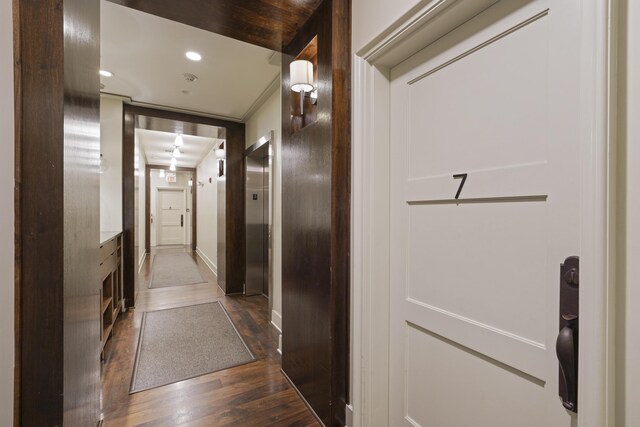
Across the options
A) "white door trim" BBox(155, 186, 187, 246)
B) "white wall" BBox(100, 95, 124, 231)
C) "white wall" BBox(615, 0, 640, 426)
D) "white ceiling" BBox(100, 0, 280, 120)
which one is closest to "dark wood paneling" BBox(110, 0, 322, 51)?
"white ceiling" BBox(100, 0, 280, 120)

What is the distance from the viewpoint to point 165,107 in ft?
11.9

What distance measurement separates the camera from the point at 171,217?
9742mm

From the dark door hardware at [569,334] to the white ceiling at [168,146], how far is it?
5.01 m

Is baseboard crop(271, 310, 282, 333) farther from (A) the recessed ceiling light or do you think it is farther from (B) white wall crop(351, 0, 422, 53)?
(A) the recessed ceiling light

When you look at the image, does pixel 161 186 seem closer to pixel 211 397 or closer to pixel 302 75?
pixel 211 397

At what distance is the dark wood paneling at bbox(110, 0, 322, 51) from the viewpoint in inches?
60.3

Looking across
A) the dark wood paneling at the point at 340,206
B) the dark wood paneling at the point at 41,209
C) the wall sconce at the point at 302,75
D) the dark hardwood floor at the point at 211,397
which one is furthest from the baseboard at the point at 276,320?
the wall sconce at the point at 302,75

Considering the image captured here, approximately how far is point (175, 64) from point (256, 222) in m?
2.21

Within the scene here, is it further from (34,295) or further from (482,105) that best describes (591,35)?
(34,295)

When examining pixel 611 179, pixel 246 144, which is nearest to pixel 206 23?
pixel 611 179

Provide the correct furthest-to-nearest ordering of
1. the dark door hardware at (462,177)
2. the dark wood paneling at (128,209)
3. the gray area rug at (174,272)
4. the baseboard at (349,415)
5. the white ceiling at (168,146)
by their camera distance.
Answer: the white ceiling at (168,146)
the gray area rug at (174,272)
the dark wood paneling at (128,209)
the baseboard at (349,415)
the dark door hardware at (462,177)

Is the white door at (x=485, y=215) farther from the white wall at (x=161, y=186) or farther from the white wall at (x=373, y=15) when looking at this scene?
the white wall at (x=161, y=186)

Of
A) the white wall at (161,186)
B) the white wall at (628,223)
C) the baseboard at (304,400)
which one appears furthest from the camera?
the white wall at (161,186)

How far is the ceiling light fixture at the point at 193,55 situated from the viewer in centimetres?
239
